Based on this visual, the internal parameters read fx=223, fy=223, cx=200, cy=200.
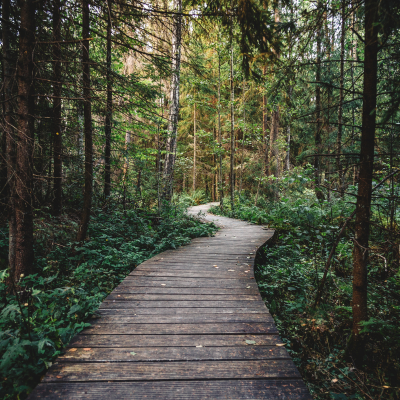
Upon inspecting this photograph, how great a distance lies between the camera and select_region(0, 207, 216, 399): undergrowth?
1.98 meters

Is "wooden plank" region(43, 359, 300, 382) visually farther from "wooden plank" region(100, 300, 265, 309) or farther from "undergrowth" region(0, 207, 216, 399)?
"wooden plank" region(100, 300, 265, 309)

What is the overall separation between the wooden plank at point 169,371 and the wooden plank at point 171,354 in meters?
0.06

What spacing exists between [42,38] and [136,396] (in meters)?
6.34

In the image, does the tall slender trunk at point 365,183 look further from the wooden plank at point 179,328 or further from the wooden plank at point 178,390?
the wooden plank at point 178,390

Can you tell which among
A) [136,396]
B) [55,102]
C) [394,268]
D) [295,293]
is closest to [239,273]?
[295,293]

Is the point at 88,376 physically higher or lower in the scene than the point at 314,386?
higher

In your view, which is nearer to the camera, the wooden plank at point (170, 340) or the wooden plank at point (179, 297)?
the wooden plank at point (170, 340)

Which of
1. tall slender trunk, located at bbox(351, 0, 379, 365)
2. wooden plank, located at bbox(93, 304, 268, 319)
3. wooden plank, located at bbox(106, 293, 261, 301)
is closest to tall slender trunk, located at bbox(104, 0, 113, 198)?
wooden plank, located at bbox(106, 293, 261, 301)

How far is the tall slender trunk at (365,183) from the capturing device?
2447 millimetres

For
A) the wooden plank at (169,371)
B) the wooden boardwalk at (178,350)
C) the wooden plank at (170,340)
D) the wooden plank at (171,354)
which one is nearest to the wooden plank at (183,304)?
the wooden boardwalk at (178,350)

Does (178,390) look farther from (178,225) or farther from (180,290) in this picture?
(178,225)

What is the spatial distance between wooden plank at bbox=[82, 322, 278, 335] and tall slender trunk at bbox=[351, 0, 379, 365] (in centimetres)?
110

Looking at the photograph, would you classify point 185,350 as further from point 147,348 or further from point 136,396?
point 136,396

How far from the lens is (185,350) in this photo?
223 cm
